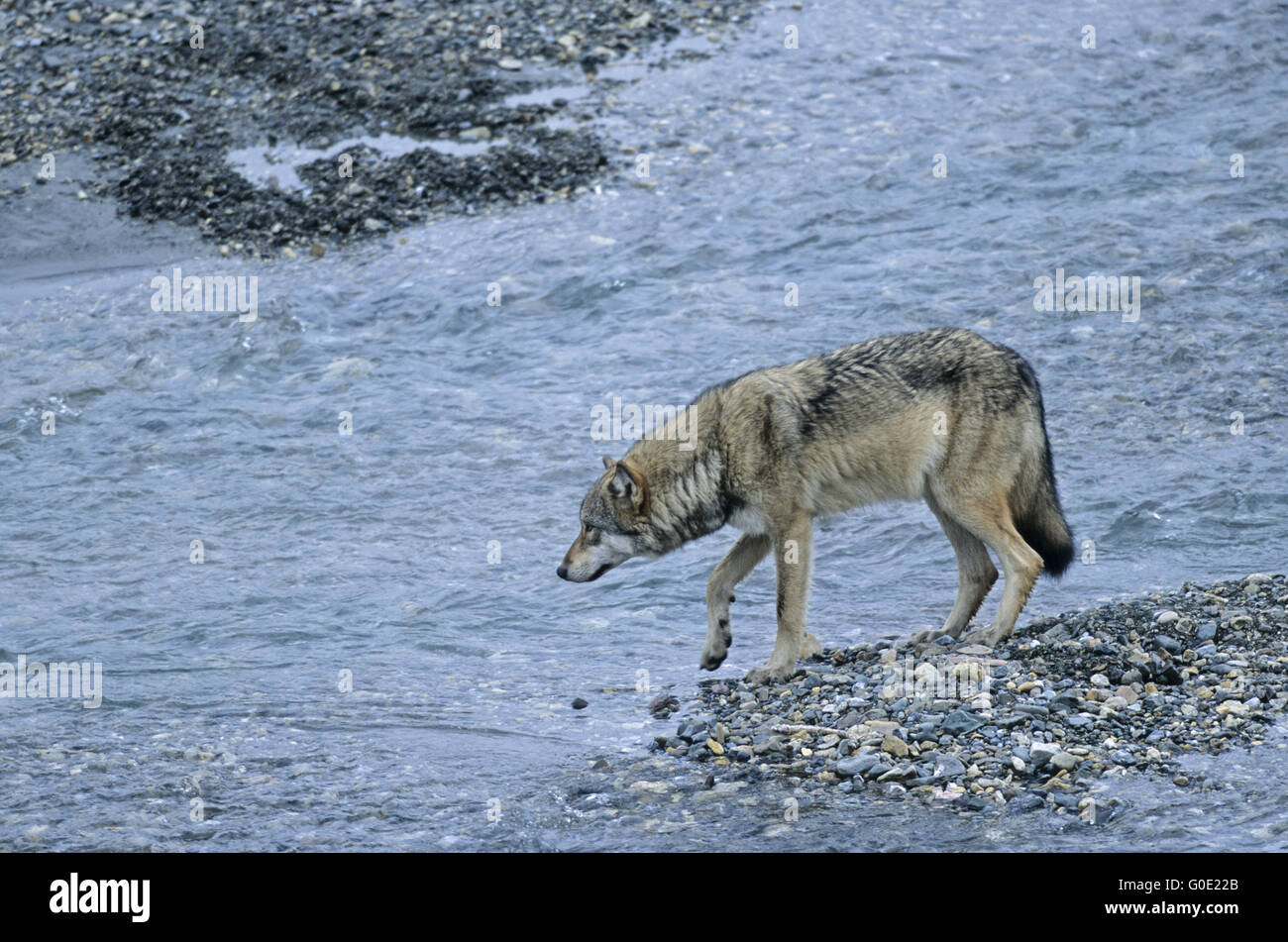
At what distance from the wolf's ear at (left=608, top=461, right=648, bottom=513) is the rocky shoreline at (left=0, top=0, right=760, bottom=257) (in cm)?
897

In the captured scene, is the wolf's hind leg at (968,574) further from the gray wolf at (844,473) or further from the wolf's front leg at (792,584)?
the wolf's front leg at (792,584)

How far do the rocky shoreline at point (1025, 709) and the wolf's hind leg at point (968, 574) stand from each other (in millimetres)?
450

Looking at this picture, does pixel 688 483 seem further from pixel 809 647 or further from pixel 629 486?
pixel 809 647

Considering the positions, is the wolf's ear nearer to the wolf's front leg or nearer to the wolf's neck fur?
the wolf's neck fur

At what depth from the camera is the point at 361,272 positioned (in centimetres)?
1617

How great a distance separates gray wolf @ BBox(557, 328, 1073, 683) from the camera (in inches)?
333

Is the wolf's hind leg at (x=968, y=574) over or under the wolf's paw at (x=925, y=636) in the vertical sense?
over

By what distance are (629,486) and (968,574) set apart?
7.07 ft

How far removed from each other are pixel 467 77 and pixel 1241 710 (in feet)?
47.1

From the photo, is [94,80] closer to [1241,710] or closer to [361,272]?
[361,272]

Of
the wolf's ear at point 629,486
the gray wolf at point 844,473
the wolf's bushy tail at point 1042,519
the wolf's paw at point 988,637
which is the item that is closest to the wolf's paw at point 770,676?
the gray wolf at point 844,473

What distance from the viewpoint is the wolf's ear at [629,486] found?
8.65 m

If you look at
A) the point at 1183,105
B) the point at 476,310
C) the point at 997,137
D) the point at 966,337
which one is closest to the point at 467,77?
the point at 476,310

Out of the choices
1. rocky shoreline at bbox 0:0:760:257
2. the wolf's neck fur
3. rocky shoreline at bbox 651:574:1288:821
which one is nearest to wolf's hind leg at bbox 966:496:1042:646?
rocky shoreline at bbox 651:574:1288:821
